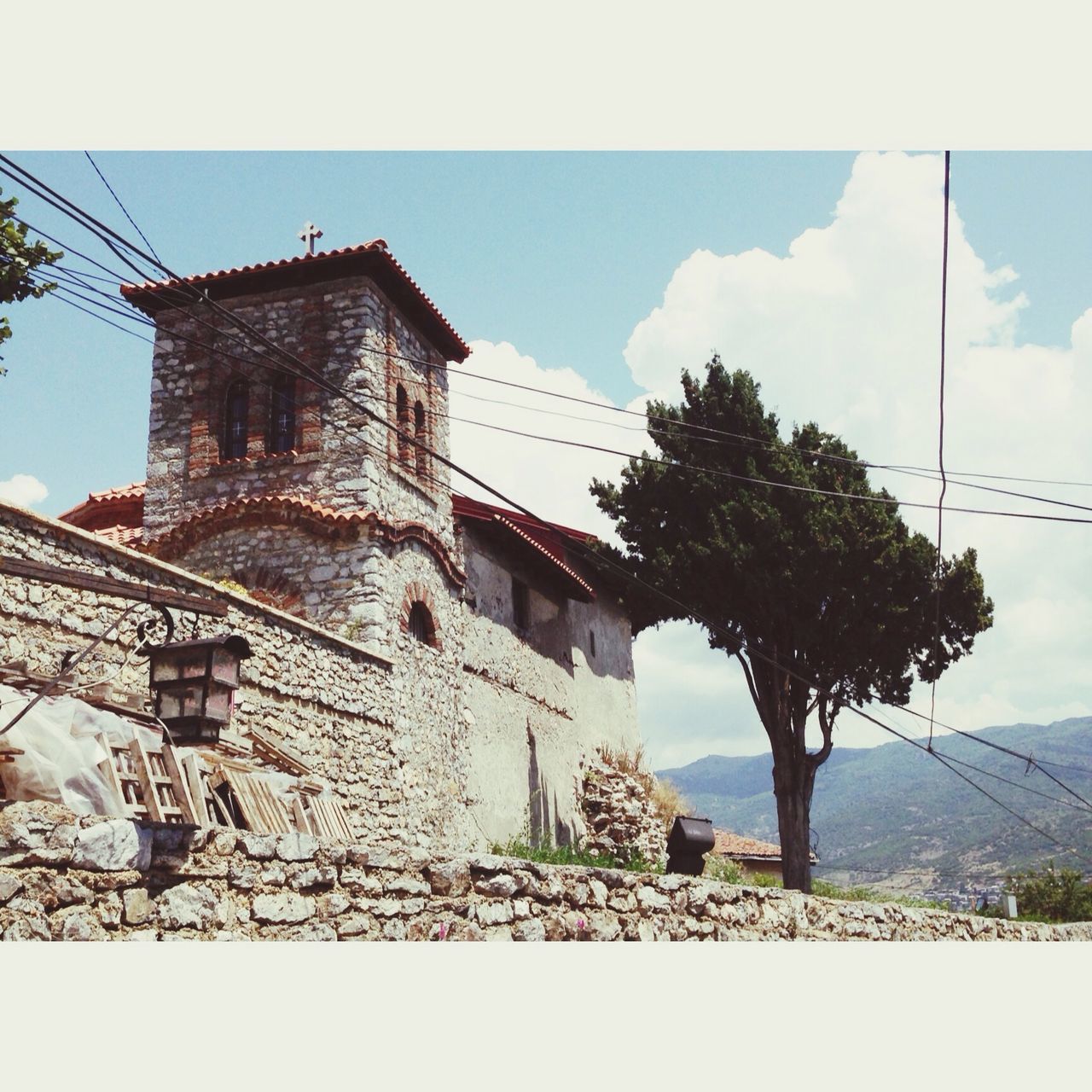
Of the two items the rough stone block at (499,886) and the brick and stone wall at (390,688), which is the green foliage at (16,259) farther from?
the rough stone block at (499,886)

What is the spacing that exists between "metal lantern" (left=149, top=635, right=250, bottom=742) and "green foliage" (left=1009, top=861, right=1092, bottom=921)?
32.0 metres

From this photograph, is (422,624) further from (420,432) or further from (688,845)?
(688,845)

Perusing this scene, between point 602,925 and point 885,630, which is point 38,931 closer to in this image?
point 602,925

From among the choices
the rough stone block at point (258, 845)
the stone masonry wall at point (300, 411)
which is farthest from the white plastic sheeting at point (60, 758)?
the stone masonry wall at point (300, 411)

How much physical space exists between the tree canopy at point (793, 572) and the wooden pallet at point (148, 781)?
39.9 ft

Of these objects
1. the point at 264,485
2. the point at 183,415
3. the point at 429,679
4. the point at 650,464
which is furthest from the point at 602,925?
the point at 650,464

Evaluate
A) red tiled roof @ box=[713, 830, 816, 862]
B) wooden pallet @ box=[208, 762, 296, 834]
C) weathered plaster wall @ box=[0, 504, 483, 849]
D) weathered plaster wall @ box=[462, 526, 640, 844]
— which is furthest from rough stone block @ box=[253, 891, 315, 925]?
red tiled roof @ box=[713, 830, 816, 862]

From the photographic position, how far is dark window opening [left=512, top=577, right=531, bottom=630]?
17.8 meters

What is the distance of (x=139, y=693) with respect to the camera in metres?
8.55

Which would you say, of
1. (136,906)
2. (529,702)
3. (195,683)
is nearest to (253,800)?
(195,683)

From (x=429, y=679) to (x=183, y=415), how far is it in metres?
4.97

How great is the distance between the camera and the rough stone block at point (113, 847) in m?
4.82

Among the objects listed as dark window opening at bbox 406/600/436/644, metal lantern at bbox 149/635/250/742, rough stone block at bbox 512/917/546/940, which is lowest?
rough stone block at bbox 512/917/546/940

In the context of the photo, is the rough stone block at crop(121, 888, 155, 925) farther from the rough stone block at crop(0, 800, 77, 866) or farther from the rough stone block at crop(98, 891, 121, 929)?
the rough stone block at crop(0, 800, 77, 866)
